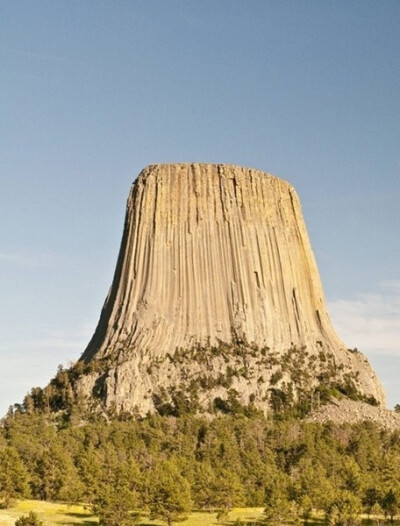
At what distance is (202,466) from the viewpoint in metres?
90.9

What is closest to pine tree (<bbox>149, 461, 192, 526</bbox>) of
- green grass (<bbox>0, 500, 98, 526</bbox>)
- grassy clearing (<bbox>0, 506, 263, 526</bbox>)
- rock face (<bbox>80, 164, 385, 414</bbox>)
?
grassy clearing (<bbox>0, 506, 263, 526</bbox>)

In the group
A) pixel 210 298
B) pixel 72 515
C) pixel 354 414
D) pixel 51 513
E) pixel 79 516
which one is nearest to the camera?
pixel 51 513

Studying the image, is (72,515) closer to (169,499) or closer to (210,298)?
(169,499)

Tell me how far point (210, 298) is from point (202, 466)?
4764 centimetres

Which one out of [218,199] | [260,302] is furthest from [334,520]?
[218,199]

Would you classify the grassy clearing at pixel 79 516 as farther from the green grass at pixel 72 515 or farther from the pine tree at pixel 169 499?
the pine tree at pixel 169 499

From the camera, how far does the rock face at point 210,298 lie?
4916 inches

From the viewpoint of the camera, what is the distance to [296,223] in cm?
14988

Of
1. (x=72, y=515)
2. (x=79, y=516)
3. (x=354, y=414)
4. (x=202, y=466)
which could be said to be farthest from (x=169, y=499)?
(x=354, y=414)

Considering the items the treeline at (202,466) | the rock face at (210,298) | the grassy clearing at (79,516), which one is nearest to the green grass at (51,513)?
the grassy clearing at (79,516)

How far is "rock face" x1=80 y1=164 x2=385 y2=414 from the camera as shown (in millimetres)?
124875

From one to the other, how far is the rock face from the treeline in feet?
28.5

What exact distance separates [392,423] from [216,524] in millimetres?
46175

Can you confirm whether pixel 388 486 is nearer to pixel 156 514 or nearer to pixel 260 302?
pixel 156 514
